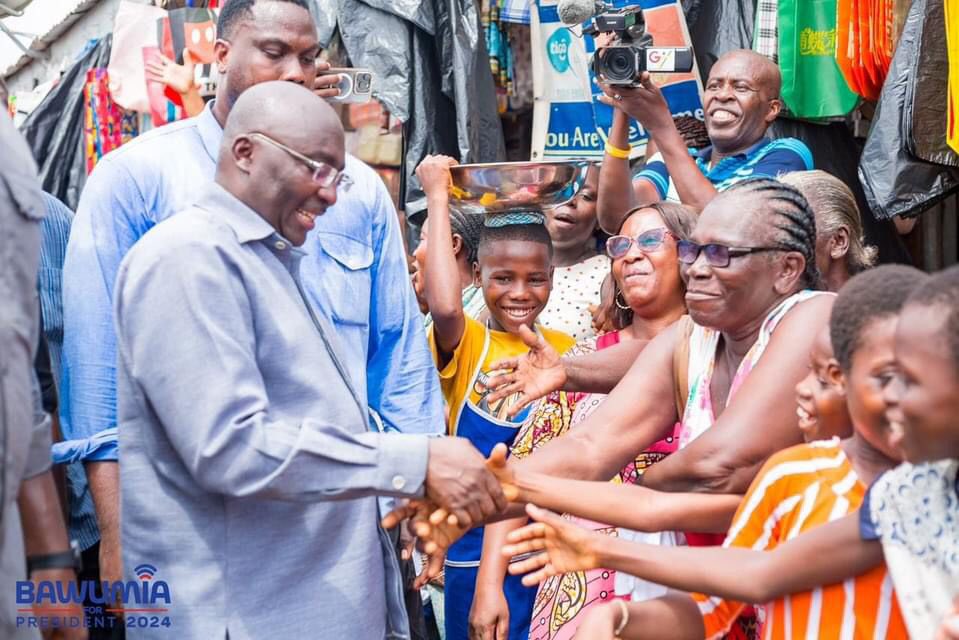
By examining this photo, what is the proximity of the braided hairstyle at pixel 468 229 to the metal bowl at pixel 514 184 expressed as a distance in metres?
0.56

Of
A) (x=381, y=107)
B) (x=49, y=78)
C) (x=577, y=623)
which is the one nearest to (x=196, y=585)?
(x=577, y=623)

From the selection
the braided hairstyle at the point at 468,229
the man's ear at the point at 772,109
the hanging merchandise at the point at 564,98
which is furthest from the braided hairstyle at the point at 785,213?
the hanging merchandise at the point at 564,98

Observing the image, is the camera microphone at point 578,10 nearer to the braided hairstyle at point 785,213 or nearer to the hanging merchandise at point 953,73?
the hanging merchandise at point 953,73

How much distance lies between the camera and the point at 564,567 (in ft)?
8.80

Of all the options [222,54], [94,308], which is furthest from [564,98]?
[94,308]

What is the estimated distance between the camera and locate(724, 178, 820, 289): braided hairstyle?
3238mm

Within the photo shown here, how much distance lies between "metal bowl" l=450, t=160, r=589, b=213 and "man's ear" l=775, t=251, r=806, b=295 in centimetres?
151

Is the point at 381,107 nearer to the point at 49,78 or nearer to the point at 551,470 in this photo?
the point at 551,470

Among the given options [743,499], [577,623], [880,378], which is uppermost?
[880,378]

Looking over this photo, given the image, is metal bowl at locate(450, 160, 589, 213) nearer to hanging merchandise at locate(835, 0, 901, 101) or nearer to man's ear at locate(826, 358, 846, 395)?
hanging merchandise at locate(835, 0, 901, 101)

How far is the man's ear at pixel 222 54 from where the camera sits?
11.9ft

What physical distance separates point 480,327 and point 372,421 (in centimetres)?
124

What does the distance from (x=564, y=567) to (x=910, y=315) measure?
933mm

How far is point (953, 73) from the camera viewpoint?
4.63 m
